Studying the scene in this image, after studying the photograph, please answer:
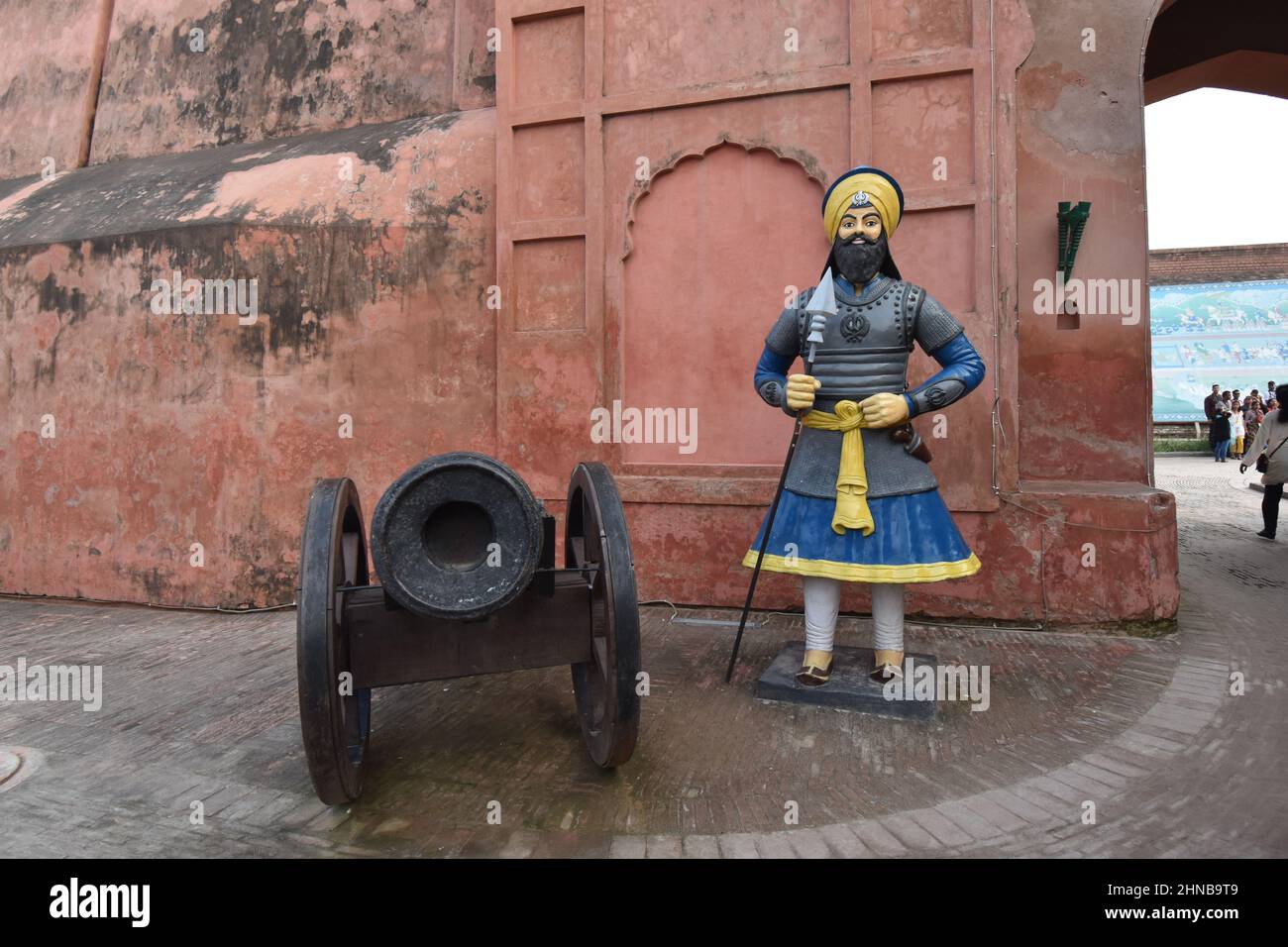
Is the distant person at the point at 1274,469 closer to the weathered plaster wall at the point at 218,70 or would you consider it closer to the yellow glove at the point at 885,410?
the yellow glove at the point at 885,410

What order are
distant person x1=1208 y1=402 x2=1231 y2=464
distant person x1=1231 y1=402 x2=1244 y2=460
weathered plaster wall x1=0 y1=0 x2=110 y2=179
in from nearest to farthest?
1. weathered plaster wall x1=0 y1=0 x2=110 y2=179
2. distant person x1=1208 y1=402 x2=1231 y2=464
3. distant person x1=1231 y1=402 x2=1244 y2=460

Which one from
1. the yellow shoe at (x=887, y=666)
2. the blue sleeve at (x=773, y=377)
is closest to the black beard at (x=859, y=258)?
the blue sleeve at (x=773, y=377)

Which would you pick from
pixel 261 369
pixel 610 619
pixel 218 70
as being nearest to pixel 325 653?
pixel 610 619

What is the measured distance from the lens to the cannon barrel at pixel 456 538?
7.59 feet

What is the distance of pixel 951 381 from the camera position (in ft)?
11.0

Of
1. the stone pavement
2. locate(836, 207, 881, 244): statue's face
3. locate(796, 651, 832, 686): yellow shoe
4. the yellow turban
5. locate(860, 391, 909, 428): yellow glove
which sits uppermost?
the yellow turban

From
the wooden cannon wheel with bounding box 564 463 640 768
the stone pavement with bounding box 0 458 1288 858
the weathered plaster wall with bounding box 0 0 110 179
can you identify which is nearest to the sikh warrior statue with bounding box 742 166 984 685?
the stone pavement with bounding box 0 458 1288 858

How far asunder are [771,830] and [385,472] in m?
4.03

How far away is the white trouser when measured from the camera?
11.7 feet

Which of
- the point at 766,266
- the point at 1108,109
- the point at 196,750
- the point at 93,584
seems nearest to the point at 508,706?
the point at 196,750

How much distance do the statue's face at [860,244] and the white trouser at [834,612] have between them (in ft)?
4.57

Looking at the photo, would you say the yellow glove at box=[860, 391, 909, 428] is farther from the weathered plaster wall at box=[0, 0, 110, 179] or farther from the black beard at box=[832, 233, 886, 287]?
Answer: the weathered plaster wall at box=[0, 0, 110, 179]

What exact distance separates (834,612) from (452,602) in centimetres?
197

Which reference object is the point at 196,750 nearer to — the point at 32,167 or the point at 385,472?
the point at 385,472
